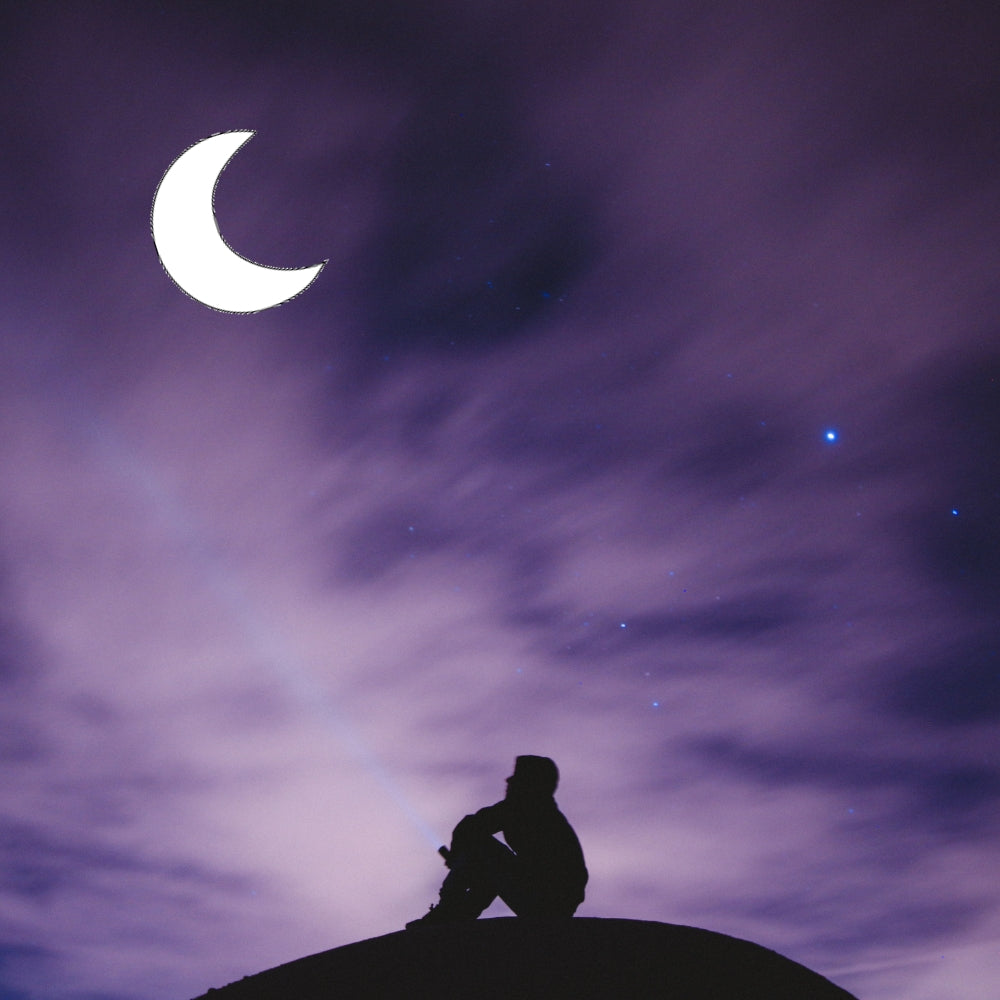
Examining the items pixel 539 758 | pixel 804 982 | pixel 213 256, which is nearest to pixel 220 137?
pixel 213 256

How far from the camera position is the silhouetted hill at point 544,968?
15.0ft

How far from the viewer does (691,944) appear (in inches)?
205

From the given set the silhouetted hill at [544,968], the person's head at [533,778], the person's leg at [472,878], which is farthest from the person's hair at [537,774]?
the silhouetted hill at [544,968]

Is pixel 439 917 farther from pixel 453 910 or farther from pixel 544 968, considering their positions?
pixel 544 968

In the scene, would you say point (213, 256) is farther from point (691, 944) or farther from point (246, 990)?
point (691, 944)

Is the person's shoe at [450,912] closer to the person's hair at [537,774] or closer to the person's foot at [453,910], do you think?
the person's foot at [453,910]

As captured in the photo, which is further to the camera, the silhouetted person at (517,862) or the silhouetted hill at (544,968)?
the silhouetted person at (517,862)

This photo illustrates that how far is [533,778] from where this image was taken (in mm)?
6035

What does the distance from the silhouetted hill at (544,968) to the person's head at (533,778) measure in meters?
0.82

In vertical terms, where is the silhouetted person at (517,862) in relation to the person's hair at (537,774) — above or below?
below

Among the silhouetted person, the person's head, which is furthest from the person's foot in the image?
the person's head

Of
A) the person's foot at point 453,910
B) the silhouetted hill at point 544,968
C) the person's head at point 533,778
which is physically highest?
the person's head at point 533,778

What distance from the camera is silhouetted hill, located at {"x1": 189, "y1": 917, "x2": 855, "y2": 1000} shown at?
4.59 metres

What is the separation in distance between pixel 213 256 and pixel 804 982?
11166mm
